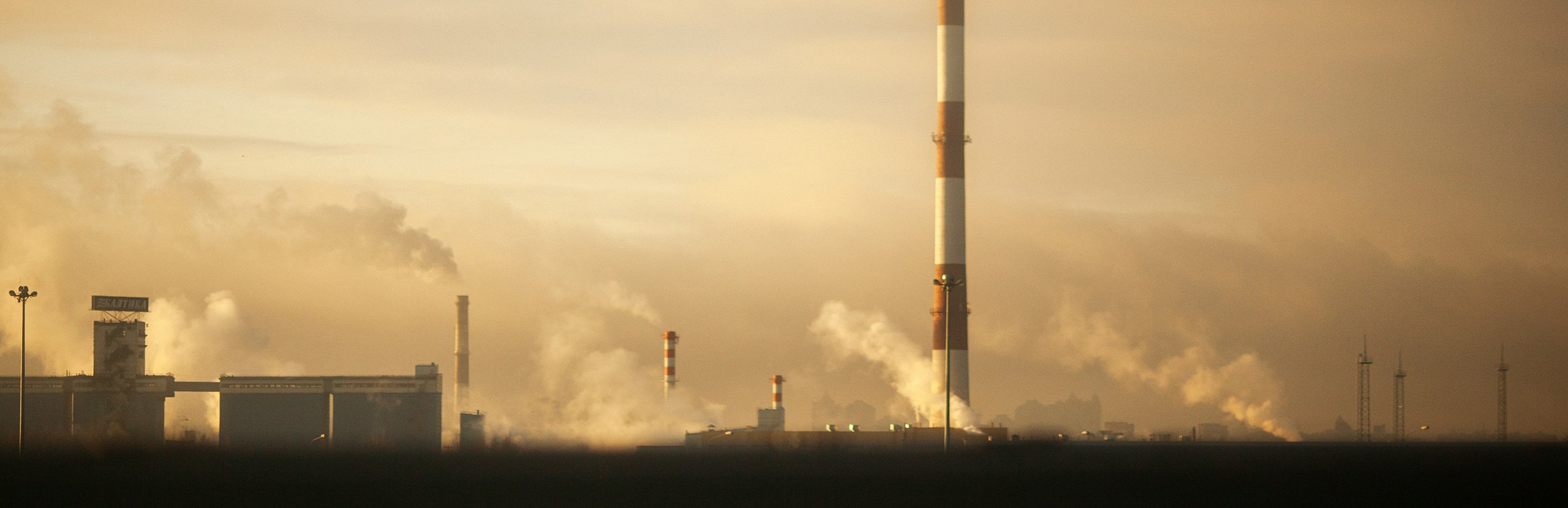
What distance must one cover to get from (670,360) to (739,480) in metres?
95.2

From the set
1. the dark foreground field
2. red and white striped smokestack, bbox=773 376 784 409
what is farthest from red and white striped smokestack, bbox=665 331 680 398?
the dark foreground field

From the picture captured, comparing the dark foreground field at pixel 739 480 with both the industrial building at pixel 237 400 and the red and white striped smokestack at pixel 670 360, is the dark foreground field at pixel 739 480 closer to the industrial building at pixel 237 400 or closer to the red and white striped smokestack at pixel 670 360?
the red and white striped smokestack at pixel 670 360

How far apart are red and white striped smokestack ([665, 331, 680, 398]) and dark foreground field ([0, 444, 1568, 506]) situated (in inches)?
2974

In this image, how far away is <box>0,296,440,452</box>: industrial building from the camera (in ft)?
437

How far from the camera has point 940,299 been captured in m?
88.6

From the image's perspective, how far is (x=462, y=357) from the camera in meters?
146

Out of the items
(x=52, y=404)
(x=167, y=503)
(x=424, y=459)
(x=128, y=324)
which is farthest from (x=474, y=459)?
(x=52, y=404)

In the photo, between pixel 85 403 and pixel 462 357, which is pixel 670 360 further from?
pixel 85 403

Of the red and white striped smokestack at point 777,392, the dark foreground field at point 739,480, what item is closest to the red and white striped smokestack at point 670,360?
the red and white striped smokestack at point 777,392

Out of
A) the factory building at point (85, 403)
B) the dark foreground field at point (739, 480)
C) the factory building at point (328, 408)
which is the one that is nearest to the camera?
the dark foreground field at point (739, 480)

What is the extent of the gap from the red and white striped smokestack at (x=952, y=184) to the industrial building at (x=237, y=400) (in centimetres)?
6268

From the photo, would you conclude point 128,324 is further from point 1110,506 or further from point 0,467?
point 1110,506

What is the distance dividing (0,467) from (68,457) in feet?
23.4

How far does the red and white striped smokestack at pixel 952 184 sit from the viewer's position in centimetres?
8869
